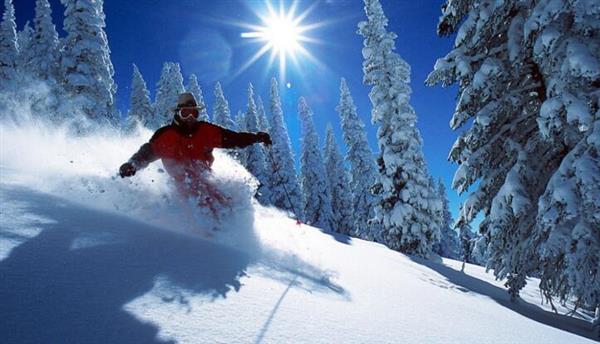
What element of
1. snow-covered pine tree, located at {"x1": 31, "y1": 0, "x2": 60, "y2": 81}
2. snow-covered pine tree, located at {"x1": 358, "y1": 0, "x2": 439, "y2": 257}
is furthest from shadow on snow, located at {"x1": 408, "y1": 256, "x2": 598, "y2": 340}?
snow-covered pine tree, located at {"x1": 31, "y1": 0, "x2": 60, "y2": 81}

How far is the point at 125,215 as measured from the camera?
4.41m

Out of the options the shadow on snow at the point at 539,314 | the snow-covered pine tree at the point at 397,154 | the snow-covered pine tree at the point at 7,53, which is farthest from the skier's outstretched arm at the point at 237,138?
the snow-covered pine tree at the point at 7,53

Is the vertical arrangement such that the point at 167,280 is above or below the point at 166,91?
below

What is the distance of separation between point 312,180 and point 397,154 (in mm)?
21215

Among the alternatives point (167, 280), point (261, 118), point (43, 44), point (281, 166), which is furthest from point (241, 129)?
point (167, 280)

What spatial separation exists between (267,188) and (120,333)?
3662cm

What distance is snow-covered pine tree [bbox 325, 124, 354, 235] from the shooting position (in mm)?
43188

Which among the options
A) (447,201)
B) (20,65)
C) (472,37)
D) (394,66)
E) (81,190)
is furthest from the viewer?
(447,201)

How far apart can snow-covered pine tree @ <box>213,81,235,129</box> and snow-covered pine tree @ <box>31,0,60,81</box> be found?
16712 millimetres

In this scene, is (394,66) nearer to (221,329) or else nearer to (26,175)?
(26,175)

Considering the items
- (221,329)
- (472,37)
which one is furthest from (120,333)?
(472,37)

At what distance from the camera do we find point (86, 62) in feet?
72.9

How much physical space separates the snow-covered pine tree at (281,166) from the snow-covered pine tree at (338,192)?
271 inches

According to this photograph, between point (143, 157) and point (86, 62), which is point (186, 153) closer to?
point (143, 157)
